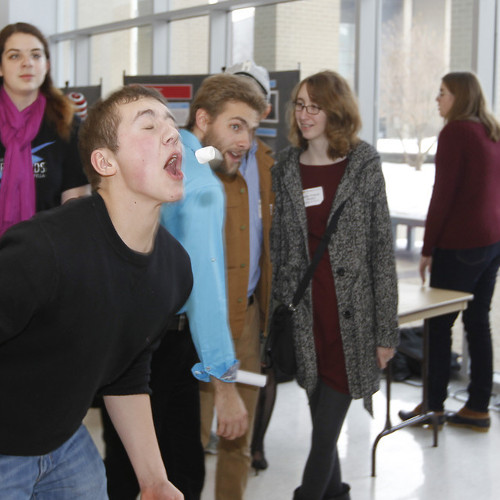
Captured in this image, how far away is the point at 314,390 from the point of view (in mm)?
2572

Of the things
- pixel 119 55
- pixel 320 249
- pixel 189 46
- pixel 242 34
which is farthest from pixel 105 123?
pixel 119 55

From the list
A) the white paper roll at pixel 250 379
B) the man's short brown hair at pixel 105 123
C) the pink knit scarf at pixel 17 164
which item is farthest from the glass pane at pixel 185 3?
the man's short brown hair at pixel 105 123

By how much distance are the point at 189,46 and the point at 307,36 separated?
5.28ft

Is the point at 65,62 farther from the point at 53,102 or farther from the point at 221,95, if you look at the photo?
the point at 221,95

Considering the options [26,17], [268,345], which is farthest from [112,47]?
[268,345]

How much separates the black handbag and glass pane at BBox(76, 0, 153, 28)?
5.21 meters

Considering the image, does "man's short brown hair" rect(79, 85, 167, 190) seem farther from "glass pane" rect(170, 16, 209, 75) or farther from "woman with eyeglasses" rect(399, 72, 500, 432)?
"glass pane" rect(170, 16, 209, 75)

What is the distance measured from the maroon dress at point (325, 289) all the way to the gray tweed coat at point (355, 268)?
0.03 m

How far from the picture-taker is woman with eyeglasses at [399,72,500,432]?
3.63 meters

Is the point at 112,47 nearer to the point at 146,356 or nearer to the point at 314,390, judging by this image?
the point at 314,390

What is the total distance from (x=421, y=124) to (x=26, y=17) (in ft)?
18.3

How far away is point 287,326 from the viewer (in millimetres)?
2531

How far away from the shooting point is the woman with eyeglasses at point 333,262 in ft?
8.06

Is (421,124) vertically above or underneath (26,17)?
underneath
